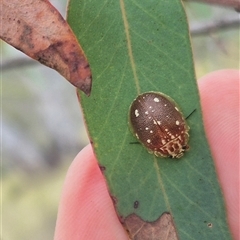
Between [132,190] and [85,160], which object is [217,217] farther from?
[85,160]

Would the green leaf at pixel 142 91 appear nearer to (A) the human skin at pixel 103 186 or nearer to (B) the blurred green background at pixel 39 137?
(A) the human skin at pixel 103 186

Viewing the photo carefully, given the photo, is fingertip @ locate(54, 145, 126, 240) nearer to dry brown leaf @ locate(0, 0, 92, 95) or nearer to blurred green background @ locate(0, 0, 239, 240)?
dry brown leaf @ locate(0, 0, 92, 95)

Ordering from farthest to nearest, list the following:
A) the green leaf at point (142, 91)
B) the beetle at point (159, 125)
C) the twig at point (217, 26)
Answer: the twig at point (217, 26) < the beetle at point (159, 125) < the green leaf at point (142, 91)

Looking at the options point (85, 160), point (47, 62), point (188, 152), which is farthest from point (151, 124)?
point (47, 62)

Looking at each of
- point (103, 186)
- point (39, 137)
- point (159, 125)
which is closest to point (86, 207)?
point (103, 186)

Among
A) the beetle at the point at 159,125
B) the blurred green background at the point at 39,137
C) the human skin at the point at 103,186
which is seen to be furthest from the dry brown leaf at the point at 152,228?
the blurred green background at the point at 39,137
